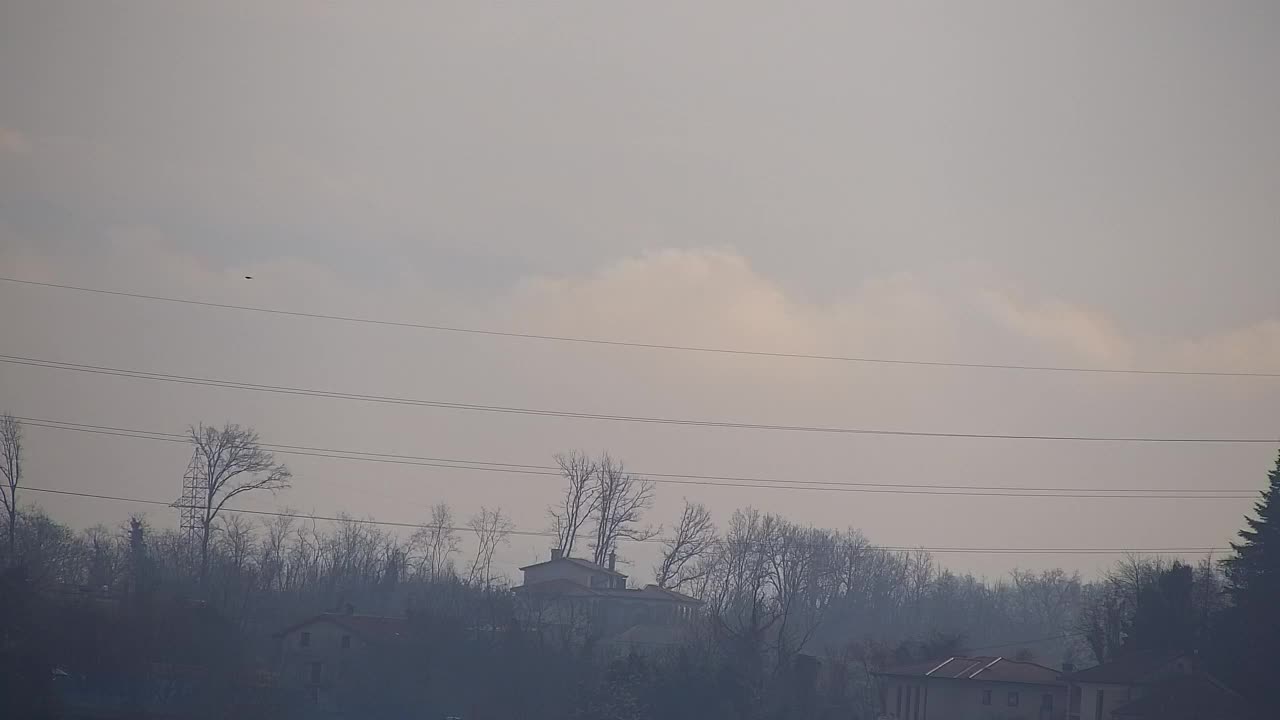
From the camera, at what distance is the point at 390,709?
7400 centimetres

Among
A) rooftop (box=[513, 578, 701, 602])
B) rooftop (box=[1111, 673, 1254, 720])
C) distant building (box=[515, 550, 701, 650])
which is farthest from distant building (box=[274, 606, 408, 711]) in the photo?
rooftop (box=[1111, 673, 1254, 720])

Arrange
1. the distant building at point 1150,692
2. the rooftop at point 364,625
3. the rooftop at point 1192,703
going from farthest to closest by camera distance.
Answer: the rooftop at point 364,625 → the distant building at point 1150,692 → the rooftop at point 1192,703

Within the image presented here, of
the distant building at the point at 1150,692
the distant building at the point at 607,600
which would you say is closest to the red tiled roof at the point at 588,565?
the distant building at the point at 607,600

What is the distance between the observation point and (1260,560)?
2655 inches

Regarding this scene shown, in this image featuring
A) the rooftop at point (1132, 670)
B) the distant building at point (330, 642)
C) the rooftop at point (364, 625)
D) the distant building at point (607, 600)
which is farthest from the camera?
the distant building at point (607, 600)

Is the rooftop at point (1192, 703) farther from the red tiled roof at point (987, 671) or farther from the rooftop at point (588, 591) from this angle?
the rooftop at point (588, 591)

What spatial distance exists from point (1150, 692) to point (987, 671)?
11.6m

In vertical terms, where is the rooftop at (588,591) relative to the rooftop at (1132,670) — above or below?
above

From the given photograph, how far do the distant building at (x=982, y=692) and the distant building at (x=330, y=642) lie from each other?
31.2 meters

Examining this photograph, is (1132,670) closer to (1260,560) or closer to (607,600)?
(1260,560)

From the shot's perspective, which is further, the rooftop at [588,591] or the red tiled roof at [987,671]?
the rooftop at [588,591]

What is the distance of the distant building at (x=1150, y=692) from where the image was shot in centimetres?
6059

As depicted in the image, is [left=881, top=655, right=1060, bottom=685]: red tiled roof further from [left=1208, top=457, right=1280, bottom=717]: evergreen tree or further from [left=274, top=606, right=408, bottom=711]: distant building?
[left=274, top=606, right=408, bottom=711]: distant building

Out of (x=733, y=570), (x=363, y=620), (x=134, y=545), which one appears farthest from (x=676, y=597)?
(x=134, y=545)
